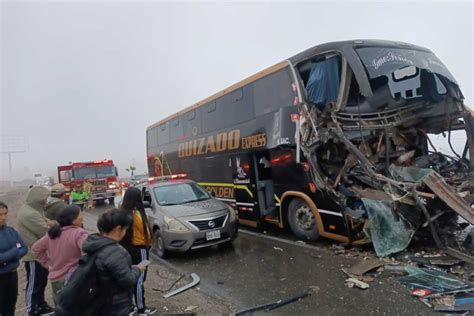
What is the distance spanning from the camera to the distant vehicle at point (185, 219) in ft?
22.9

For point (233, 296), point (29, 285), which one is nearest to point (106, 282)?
point (29, 285)

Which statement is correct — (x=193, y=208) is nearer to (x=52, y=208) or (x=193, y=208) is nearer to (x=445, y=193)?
(x=52, y=208)

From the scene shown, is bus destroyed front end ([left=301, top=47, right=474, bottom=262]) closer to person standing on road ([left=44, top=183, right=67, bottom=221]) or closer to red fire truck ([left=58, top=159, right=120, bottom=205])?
person standing on road ([left=44, top=183, right=67, bottom=221])

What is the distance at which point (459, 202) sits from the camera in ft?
17.4

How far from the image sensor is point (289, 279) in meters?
5.54

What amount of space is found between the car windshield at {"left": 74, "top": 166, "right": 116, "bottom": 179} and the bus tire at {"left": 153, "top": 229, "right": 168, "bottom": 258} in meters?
14.5

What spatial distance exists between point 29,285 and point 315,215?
16.7ft

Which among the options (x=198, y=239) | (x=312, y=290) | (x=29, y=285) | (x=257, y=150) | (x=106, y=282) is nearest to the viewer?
(x=106, y=282)

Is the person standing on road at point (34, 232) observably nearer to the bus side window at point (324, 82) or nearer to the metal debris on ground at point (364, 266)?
the metal debris on ground at point (364, 266)

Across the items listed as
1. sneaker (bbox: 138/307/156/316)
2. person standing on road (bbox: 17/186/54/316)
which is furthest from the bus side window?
person standing on road (bbox: 17/186/54/316)

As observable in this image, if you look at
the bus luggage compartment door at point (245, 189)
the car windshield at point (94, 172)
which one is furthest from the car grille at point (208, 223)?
the car windshield at point (94, 172)

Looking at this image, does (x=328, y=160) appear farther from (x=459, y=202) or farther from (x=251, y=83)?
(x=251, y=83)

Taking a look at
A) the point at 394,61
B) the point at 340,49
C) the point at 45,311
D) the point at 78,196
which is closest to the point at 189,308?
the point at 45,311

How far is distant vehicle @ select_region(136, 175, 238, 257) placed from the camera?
22.9 feet
